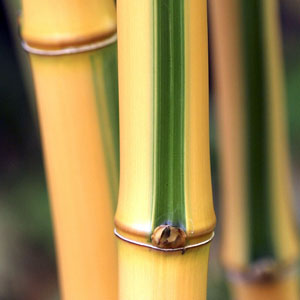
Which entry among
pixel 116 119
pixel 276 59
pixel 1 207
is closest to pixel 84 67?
pixel 116 119

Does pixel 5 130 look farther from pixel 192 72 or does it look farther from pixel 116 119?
pixel 192 72

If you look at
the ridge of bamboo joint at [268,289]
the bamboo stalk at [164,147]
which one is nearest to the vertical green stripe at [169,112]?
the bamboo stalk at [164,147]

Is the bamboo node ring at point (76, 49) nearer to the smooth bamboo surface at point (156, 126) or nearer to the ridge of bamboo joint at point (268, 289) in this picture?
the smooth bamboo surface at point (156, 126)

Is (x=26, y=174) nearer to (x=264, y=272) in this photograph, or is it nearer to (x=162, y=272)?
(x=264, y=272)

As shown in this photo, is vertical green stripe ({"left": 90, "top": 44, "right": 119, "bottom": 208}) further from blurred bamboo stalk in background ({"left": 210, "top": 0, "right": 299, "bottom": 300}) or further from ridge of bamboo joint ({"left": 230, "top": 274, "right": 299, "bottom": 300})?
ridge of bamboo joint ({"left": 230, "top": 274, "right": 299, "bottom": 300})

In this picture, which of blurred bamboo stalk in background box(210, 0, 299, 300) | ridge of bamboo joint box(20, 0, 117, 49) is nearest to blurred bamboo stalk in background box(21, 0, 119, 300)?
ridge of bamboo joint box(20, 0, 117, 49)

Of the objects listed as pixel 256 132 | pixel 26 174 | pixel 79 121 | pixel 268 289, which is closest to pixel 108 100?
pixel 79 121
